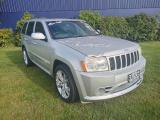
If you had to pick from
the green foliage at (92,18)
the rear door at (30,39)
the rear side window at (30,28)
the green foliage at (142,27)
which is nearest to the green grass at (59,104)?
the rear door at (30,39)

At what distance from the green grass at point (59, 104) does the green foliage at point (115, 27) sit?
22.1 ft

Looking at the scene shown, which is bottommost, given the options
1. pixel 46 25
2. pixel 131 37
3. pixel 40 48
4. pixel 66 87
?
pixel 131 37

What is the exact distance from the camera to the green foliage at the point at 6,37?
12.8 metres

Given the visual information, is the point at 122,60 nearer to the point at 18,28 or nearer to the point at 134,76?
the point at 134,76

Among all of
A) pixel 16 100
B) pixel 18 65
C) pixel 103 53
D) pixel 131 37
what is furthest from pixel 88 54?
pixel 131 37

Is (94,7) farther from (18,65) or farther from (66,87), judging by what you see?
(66,87)

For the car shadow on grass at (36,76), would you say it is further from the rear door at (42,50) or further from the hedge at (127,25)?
the hedge at (127,25)

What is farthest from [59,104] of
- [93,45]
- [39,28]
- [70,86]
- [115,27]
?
[115,27]

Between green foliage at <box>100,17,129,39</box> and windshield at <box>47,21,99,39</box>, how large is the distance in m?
6.54

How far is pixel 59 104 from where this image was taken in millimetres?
4898

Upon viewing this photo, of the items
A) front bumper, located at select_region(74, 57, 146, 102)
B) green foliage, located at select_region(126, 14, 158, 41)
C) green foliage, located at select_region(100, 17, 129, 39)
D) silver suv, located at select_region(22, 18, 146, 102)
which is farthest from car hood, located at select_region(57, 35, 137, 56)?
green foliage, located at select_region(126, 14, 158, 41)

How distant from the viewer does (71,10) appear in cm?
1474

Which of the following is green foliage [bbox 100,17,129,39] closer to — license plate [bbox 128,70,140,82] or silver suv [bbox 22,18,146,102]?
silver suv [bbox 22,18,146,102]

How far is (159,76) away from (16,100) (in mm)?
3665
